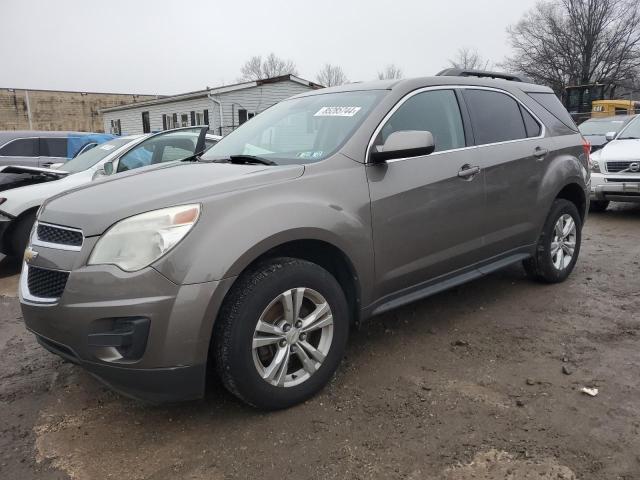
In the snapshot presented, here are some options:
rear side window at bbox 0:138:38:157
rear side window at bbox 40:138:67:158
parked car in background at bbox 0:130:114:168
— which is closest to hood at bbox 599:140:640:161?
parked car in background at bbox 0:130:114:168

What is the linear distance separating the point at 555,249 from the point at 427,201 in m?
2.00

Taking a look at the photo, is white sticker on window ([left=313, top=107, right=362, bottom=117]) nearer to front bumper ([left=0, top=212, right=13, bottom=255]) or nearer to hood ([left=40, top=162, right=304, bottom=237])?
hood ([left=40, top=162, right=304, bottom=237])

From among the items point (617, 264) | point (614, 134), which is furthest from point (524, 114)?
point (614, 134)

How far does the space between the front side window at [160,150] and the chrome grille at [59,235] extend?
4.38m

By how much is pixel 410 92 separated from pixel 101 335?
2.41 metres

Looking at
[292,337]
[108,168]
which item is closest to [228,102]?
[108,168]

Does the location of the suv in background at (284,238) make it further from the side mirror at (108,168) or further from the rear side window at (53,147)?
the rear side window at (53,147)

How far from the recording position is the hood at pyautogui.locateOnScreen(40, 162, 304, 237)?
2.47 metres

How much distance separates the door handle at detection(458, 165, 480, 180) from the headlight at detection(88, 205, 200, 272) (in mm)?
1939

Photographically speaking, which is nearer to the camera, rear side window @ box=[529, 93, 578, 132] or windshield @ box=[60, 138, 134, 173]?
rear side window @ box=[529, 93, 578, 132]

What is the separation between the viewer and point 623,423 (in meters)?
2.58

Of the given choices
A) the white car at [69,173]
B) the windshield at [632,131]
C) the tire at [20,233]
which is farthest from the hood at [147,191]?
the windshield at [632,131]

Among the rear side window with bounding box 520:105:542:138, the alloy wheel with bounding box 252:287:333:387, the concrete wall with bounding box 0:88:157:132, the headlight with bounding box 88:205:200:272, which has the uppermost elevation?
the concrete wall with bounding box 0:88:157:132

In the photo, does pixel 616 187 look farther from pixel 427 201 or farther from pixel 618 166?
pixel 427 201
